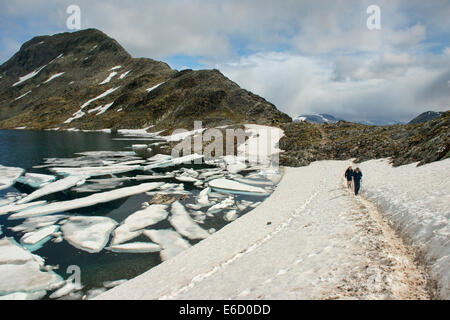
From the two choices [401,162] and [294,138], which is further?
[294,138]

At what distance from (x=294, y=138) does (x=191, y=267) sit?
48492 millimetres

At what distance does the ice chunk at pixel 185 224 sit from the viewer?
16922 mm

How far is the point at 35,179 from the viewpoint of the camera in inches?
1211

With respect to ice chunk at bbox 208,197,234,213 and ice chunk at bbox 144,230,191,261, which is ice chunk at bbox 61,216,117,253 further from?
ice chunk at bbox 208,197,234,213

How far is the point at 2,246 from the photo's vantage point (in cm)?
1455

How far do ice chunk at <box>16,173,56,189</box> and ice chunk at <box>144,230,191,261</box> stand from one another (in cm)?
1964

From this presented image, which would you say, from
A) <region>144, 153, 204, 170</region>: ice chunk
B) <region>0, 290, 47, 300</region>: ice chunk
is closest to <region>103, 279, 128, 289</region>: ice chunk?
<region>0, 290, 47, 300</region>: ice chunk

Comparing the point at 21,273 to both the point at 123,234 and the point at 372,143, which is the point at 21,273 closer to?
the point at 123,234

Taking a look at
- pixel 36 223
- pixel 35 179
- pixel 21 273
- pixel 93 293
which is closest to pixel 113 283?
pixel 93 293

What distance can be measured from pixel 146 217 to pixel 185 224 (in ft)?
11.1

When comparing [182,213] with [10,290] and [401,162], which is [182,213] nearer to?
[10,290]

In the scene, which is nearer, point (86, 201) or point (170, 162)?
point (86, 201)

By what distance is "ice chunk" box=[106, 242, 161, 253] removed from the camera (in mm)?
14688
